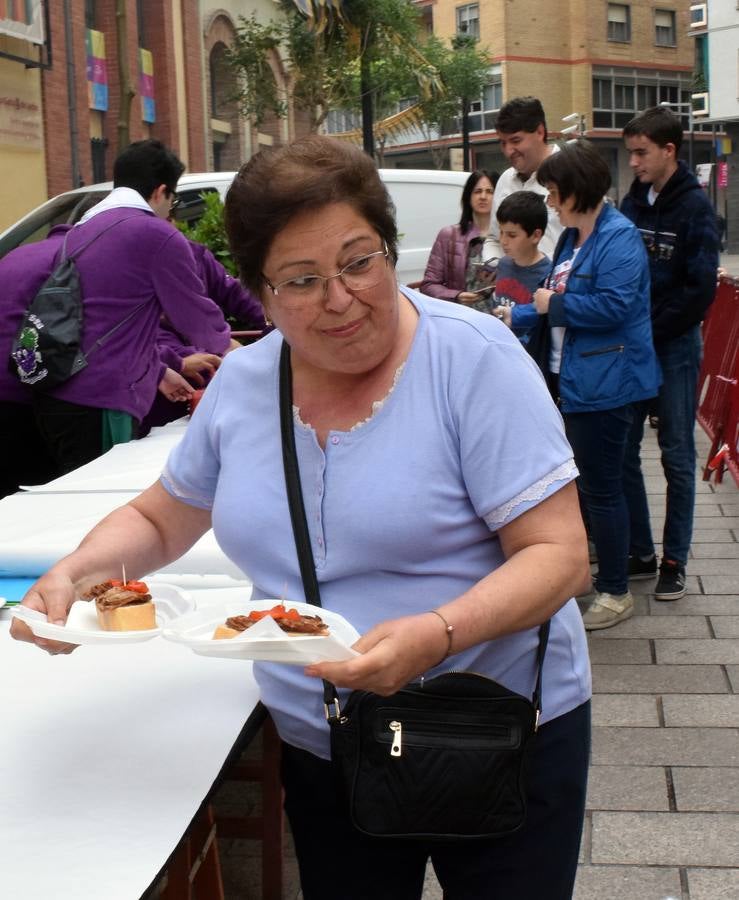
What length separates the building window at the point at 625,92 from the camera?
194 feet

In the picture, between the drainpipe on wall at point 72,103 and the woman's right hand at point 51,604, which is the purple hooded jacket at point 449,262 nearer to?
the woman's right hand at point 51,604

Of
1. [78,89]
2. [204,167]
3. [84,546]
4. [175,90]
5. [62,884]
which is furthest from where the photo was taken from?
[204,167]

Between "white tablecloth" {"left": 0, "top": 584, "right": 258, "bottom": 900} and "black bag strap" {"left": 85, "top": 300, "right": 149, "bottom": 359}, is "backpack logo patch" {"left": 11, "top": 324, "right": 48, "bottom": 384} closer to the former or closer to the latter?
"black bag strap" {"left": 85, "top": 300, "right": 149, "bottom": 359}

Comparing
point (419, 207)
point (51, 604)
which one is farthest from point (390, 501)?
point (419, 207)

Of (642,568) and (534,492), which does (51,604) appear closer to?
(534,492)

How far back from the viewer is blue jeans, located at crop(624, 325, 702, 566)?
518cm

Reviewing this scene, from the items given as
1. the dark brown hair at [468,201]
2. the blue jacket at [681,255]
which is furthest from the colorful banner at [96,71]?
the blue jacket at [681,255]

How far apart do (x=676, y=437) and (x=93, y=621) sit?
3.70 metres

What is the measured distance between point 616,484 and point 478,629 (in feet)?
10.5

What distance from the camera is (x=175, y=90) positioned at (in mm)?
24766

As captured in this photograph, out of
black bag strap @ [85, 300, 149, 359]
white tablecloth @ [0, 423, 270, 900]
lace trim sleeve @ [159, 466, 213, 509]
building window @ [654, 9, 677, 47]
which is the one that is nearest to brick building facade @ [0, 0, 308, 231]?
black bag strap @ [85, 300, 149, 359]

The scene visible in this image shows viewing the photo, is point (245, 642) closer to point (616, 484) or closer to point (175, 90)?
point (616, 484)

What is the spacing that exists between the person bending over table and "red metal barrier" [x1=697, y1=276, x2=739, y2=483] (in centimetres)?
560

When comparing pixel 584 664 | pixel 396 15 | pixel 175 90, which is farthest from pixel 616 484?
pixel 175 90
